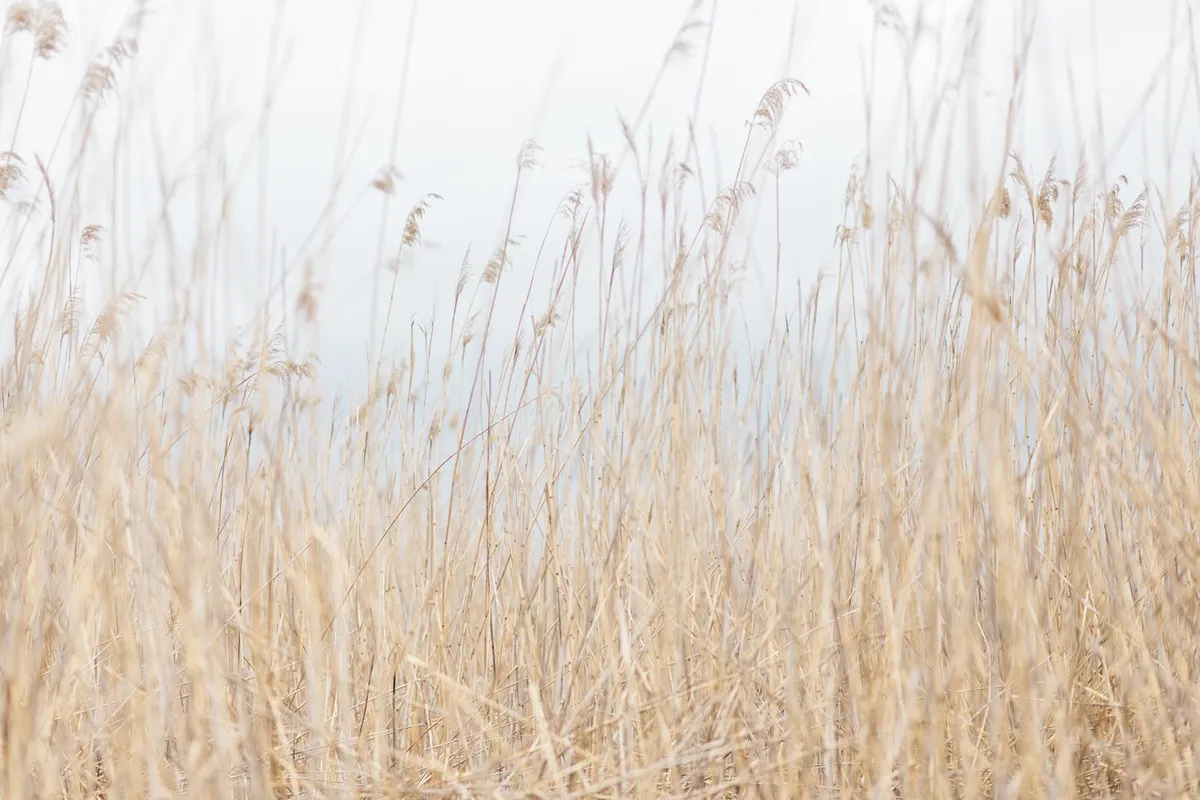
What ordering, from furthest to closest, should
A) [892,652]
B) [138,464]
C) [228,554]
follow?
[228,554] < [138,464] < [892,652]

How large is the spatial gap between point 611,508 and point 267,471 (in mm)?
538

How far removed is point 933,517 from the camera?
103 centimetres

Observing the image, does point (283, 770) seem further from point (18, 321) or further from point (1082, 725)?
point (1082, 725)

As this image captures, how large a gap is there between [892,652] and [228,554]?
1279 mm

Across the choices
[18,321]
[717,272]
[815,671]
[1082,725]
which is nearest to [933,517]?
[815,671]

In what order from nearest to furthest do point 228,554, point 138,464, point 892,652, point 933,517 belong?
point 933,517 < point 892,652 < point 138,464 < point 228,554

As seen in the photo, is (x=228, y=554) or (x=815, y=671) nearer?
(x=815, y=671)

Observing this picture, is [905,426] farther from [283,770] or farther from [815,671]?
[283,770]

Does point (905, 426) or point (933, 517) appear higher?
point (905, 426)

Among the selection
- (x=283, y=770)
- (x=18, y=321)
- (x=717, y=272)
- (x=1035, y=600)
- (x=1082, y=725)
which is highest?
(x=717, y=272)

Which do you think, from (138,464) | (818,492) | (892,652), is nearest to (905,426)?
(818,492)

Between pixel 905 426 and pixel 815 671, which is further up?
pixel 905 426

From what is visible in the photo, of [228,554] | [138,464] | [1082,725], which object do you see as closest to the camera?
[1082,725]

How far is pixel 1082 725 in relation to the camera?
1.24m
